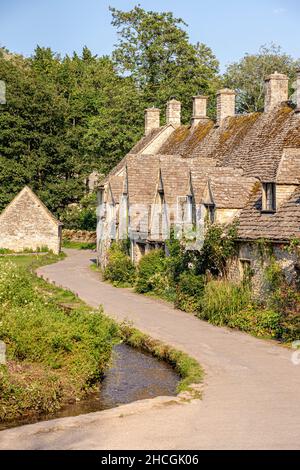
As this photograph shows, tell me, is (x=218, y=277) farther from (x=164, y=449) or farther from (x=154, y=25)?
(x=154, y=25)

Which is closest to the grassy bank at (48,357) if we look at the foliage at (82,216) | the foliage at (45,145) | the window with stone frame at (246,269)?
the window with stone frame at (246,269)

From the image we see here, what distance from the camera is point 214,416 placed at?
Result: 42.7 feet

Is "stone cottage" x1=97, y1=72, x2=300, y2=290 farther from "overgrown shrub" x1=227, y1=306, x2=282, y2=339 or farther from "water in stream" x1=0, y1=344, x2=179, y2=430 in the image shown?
"water in stream" x1=0, y1=344, x2=179, y2=430

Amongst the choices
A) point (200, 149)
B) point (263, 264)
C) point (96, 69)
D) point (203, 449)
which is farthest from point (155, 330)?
point (96, 69)

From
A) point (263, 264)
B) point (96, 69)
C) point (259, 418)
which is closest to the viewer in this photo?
point (259, 418)

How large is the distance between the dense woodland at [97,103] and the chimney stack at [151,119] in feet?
14.6

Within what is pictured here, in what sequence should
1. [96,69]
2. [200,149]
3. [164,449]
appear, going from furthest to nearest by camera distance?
[96,69]
[200,149]
[164,449]

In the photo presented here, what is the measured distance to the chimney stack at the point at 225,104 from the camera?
4022cm

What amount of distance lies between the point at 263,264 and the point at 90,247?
1708 inches


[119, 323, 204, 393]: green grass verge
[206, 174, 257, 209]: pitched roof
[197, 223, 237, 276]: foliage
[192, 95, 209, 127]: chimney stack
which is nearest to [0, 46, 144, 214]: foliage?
[192, 95, 209, 127]: chimney stack

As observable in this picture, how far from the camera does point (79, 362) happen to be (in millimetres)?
16453

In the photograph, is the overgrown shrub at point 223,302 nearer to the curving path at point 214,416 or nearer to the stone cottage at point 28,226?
the curving path at point 214,416

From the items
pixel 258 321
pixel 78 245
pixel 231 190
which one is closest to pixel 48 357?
pixel 258 321

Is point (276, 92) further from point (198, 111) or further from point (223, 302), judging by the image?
point (223, 302)
